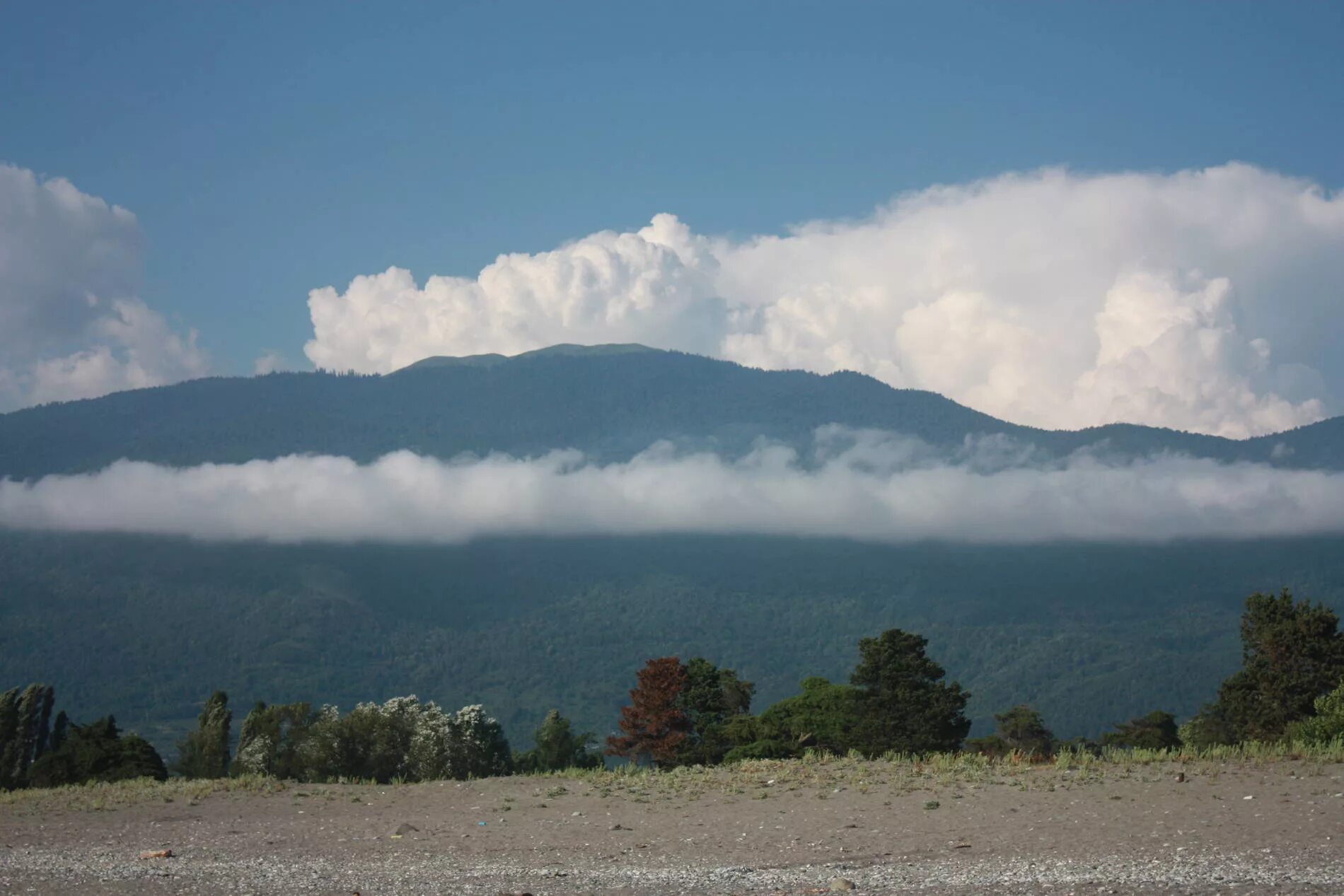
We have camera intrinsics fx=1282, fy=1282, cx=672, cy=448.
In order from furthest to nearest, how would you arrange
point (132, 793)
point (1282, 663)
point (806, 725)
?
point (806, 725)
point (1282, 663)
point (132, 793)

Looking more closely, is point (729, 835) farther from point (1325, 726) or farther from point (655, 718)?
point (655, 718)

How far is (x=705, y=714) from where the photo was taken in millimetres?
81438

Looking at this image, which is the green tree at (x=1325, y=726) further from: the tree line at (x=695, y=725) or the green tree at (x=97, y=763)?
the green tree at (x=97, y=763)

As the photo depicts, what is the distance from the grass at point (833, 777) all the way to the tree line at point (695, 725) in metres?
3.70

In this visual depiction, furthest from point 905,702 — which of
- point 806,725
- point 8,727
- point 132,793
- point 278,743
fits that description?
point 8,727

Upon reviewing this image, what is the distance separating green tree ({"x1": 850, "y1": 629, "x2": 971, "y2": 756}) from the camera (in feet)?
210

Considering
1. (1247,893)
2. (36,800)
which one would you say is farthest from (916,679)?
(1247,893)

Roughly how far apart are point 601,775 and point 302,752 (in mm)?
44348

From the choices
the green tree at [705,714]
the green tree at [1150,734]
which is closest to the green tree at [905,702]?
the green tree at [705,714]

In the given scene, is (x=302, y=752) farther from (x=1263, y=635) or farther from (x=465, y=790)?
(x=1263, y=635)

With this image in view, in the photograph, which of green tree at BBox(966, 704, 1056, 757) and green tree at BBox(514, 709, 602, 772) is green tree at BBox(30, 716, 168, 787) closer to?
green tree at BBox(514, 709, 602, 772)

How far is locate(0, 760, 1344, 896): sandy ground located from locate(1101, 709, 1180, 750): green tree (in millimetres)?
74153

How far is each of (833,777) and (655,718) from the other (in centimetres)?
4792

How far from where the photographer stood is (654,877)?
2016 cm
